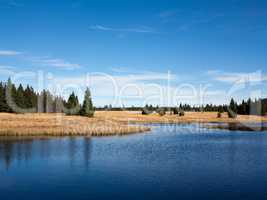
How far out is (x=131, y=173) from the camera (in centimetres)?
2519

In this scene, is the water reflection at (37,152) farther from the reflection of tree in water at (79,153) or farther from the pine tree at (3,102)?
the pine tree at (3,102)

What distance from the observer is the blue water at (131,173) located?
784 inches

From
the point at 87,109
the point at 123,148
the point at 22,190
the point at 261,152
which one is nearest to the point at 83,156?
the point at 123,148

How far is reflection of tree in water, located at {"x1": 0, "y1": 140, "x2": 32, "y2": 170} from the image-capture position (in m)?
31.5

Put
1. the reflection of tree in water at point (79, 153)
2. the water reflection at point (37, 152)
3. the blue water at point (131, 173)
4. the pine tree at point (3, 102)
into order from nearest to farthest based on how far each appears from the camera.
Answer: the blue water at point (131, 173) → the reflection of tree in water at point (79, 153) → the water reflection at point (37, 152) → the pine tree at point (3, 102)

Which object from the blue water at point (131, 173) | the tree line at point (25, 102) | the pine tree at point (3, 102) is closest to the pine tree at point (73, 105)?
the tree line at point (25, 102)

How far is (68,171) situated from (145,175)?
20.2 ft

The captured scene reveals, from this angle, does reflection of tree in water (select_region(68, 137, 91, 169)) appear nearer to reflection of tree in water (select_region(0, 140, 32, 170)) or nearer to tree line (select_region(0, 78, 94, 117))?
reflection of tree in water (select_region(0, 140, 32, 170))

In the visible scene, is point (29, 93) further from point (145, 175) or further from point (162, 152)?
point (145, 175)

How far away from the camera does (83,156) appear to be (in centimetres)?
3334

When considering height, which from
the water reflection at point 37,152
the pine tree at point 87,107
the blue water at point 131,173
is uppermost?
the pine tree at point 87,107

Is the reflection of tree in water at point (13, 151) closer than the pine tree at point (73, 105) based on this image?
Yes

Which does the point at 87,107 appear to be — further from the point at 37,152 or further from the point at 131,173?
the point at 131,173

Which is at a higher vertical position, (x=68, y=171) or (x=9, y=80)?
(x=9, y=80)
